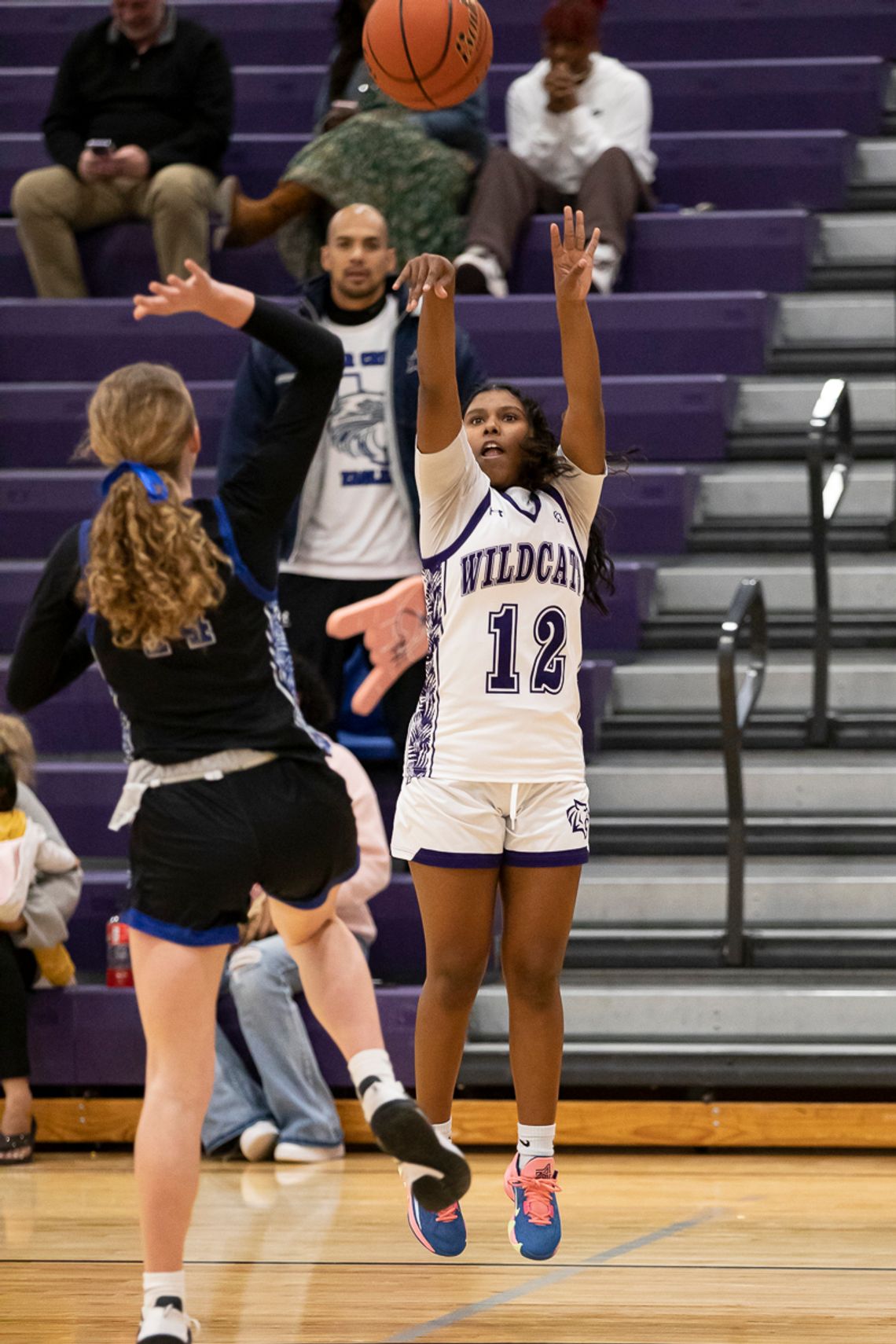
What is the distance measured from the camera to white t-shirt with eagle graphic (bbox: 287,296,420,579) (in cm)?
545

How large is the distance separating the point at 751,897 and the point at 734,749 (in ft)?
1.95

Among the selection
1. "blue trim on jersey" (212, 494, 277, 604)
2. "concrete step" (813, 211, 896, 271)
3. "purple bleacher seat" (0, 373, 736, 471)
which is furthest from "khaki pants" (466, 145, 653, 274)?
"blue trim on jersey" (212, 494, 277, 604)

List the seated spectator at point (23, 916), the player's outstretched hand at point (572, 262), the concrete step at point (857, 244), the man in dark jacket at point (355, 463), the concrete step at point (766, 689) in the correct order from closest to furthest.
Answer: the player's outstretched hand at point (572, 262), the seated spectator at point (23, 916), the man in dark jacket at point (355, 463), the concrete step at point (766, 689), the concrete step at point (857, 244)

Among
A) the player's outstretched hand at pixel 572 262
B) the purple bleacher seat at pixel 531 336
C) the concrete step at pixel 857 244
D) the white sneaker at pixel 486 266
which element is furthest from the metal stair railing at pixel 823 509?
the player's outstretched hand at pixel 572 262

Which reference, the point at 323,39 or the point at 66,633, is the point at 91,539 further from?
the point at 323,39

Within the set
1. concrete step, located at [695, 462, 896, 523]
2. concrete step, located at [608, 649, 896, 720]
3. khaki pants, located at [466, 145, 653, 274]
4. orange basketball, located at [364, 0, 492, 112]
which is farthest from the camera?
khaki pants, located at [466, 145, 653, 274]

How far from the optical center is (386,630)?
15.7 feet

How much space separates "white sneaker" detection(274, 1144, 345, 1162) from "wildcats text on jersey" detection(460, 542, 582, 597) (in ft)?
6.84

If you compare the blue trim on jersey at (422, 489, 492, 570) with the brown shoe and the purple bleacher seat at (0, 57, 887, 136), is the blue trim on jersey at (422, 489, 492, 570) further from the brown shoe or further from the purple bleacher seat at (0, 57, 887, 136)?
the purple bleacher seat at (0, 57, 887, 136)

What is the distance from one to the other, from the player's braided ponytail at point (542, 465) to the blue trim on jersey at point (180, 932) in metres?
1.00

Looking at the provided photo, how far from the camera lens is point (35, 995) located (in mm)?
5273

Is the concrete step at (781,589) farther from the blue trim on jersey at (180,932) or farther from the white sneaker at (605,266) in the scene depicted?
the blue trim on jersey at (180,932)

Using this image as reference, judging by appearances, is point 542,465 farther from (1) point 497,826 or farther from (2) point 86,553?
(2) point 86,553

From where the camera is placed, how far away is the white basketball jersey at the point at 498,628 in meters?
3.40
